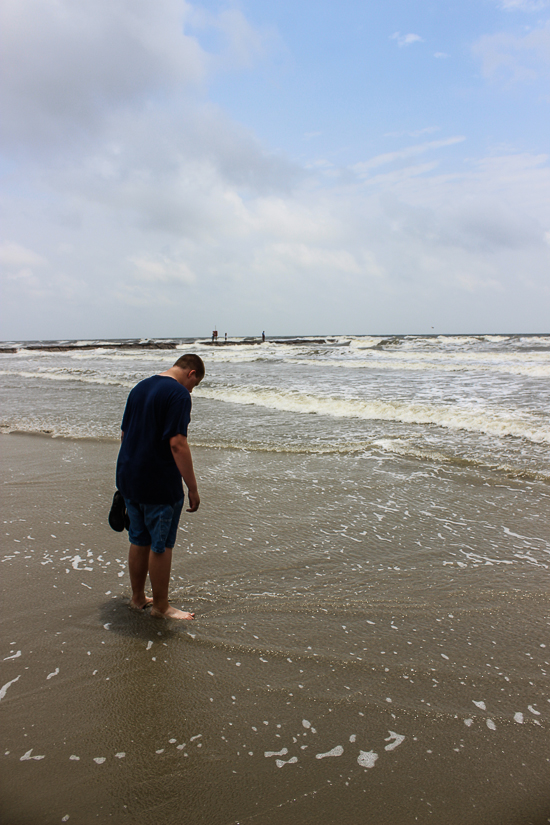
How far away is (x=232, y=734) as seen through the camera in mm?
2164

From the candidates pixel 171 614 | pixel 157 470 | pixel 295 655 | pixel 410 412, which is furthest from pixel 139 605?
pixel 410 412

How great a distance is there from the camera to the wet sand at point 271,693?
1876 millimetres

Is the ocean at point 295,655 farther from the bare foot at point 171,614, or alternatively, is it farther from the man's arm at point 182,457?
the man's arm at point 182,457

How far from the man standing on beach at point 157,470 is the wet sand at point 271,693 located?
0.43 meters

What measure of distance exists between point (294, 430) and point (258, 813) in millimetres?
7571

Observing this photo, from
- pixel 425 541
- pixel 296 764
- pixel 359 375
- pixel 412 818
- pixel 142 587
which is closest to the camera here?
pixel 412 818

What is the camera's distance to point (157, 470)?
288cm

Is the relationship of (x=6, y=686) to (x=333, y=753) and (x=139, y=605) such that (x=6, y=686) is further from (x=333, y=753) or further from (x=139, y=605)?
(x=333, y=753)

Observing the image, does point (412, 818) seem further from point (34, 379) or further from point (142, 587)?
point (34, 379)

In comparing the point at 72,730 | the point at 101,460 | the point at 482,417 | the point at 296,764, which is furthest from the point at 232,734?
the point at 482,417

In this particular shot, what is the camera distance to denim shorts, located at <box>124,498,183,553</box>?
115 inches

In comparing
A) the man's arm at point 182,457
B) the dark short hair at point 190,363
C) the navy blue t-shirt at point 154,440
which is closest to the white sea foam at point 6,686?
the navy blue t-shirt at point 154,440

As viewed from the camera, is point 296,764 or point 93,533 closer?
point 296,764

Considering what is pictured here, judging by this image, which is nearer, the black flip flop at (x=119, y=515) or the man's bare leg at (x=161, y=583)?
the man's bare leg at (x=161, y=583)
